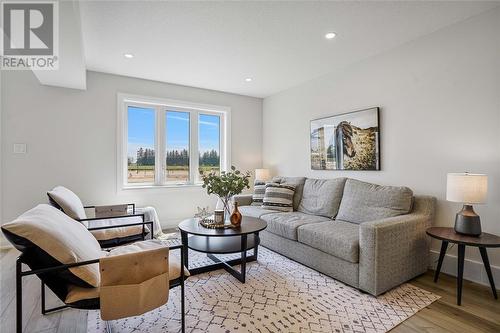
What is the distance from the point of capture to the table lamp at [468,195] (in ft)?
7.00

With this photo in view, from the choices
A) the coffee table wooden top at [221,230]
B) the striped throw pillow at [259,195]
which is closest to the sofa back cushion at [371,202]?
the coffee table wooden top at [221,230]

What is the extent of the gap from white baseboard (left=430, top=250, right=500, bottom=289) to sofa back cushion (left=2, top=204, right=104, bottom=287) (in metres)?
3.18

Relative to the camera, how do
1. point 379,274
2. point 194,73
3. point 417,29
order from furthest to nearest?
point 194,73 < point 417,29 < point 379,274

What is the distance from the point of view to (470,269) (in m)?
2.49

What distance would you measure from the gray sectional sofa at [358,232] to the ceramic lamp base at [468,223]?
31cm

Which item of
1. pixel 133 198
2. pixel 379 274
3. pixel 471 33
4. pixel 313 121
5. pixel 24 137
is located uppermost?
pixel 471 33

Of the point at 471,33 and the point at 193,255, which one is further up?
the point at 471,33

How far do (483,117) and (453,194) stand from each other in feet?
2.83

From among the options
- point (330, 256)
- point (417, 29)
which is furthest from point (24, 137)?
point (417, 29)

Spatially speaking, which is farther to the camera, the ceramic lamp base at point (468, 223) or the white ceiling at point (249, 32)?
the white ceiling at point (249, 32)

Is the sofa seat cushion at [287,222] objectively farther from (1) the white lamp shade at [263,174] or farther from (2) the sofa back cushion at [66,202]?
(2) the sofa back cushion at [66,202]

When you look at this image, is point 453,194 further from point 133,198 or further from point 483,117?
point 133,198

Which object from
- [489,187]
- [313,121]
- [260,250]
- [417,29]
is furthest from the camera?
[313,121]

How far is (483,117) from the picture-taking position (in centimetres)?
243
